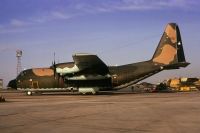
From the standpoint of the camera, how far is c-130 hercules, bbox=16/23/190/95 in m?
45.2

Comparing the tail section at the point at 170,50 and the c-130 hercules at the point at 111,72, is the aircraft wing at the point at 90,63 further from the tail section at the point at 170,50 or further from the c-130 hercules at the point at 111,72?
the tail section at the point at 170,50

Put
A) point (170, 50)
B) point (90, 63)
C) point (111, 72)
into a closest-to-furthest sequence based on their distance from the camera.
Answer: point (90, 63) → point (111, 72) → point (170, 50)

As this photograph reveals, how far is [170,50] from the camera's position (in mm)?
46250

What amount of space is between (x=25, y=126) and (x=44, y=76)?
116 ft

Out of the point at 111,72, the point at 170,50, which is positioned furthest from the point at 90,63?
the point at 170,50

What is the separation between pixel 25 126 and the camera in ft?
41.7

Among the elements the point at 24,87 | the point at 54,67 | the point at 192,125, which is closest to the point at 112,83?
the point at 54,67

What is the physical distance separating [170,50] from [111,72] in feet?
30.2

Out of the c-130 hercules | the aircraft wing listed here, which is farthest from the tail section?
the aircraft wing

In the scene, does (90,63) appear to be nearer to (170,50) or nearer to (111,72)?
(111,72)

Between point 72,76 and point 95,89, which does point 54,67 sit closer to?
point 72,76

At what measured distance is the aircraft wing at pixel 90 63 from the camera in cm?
4112

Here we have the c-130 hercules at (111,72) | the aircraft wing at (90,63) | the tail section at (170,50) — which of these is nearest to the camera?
the aircraft wing at (90,63)

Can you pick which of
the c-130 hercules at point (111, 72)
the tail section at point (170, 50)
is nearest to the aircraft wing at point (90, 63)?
the c-130 hercules at point (111, 72)
